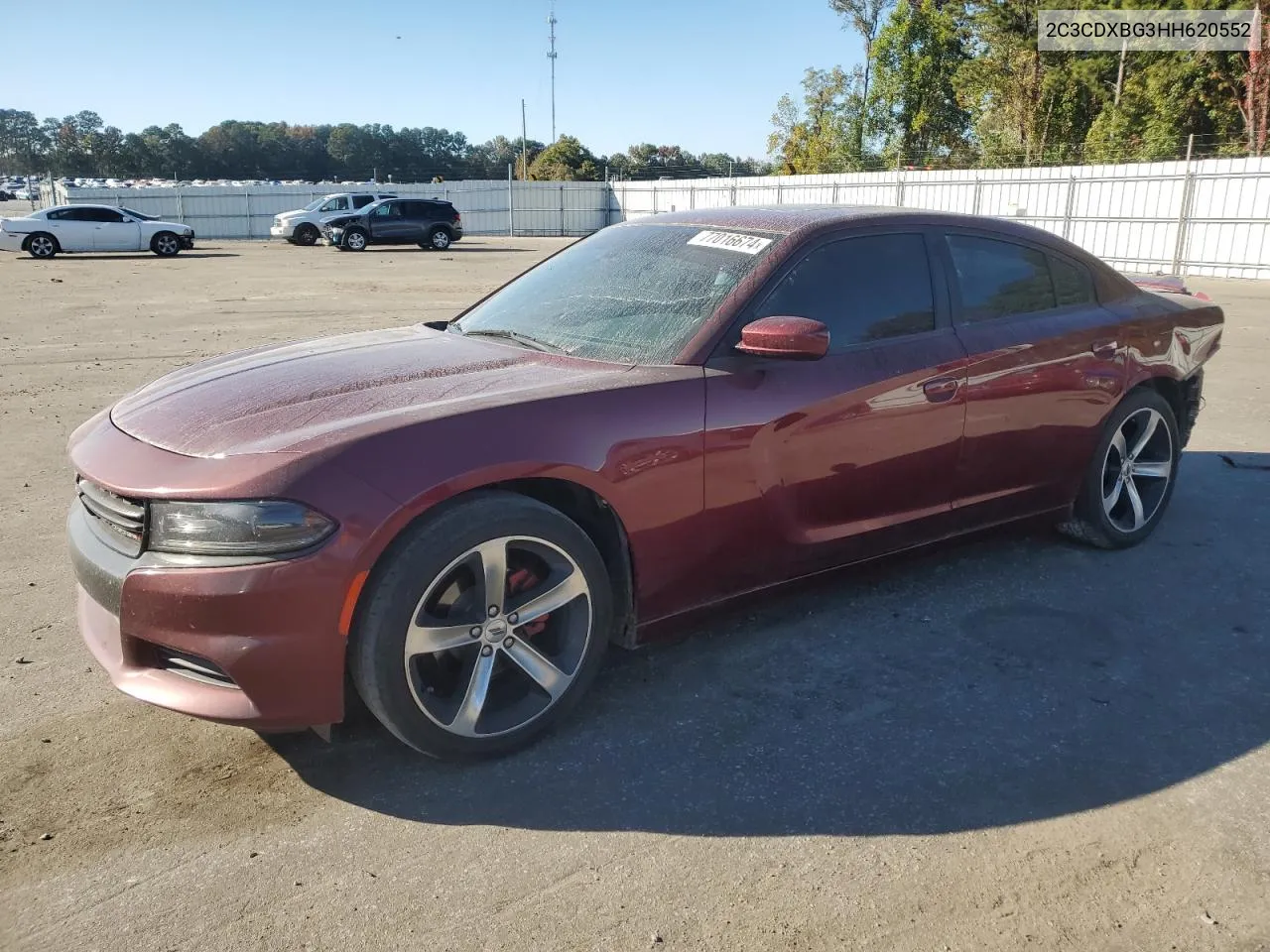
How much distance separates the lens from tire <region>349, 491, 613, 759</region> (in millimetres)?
2645

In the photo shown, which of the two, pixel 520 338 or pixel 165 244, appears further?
pixel 165 244

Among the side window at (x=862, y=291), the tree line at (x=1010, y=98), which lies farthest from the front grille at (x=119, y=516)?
the tree line at (x=1010, y=98)

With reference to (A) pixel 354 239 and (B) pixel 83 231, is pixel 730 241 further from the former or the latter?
A: (A) pixel 354 239

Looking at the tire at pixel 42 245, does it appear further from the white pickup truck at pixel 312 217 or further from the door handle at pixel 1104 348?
the door handle at pixel 1104 348

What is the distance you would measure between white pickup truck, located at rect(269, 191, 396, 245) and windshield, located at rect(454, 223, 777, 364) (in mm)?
32059

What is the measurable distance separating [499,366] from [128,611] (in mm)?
1344

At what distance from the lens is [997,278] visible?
13.8 feet

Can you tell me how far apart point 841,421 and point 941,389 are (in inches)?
21.6

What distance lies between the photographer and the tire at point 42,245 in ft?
85.8

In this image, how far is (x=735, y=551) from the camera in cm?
332

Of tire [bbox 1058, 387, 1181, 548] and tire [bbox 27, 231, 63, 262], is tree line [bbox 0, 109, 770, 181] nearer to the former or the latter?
tire [bbox 27, 231, 63, 262]

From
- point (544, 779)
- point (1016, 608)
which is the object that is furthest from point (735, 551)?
point (1016, 608)

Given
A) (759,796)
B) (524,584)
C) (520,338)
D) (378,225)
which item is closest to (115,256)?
(378,225)

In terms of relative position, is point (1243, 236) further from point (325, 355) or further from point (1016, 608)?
point (325, 355)
